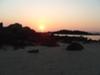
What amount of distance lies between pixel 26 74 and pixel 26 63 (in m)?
2.92

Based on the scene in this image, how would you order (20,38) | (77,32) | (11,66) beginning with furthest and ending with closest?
1. (77,32)
2. (20,38)
3. (11,66)

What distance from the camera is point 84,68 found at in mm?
12523

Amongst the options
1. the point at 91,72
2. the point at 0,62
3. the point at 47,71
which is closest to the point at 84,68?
the point at 91,72

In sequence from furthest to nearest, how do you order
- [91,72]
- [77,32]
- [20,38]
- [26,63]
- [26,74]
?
[77,32]
[20,38]
[26,63]
[91,72]
[26,74]

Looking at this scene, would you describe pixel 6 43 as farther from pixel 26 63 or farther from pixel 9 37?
pixel 26 63

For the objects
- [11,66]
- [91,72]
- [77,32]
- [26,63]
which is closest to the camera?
[91,72]

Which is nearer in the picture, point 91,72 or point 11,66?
point 91,72

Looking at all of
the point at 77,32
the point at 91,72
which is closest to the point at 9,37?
the point at 91,72

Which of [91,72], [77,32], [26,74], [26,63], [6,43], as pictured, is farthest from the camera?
[77,32]

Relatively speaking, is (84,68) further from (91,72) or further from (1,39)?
(1,39)

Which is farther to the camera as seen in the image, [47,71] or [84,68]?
[84,68]

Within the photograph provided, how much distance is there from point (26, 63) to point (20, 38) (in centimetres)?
1289

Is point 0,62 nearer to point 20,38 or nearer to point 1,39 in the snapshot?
point 1,39

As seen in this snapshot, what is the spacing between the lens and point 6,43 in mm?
23141
